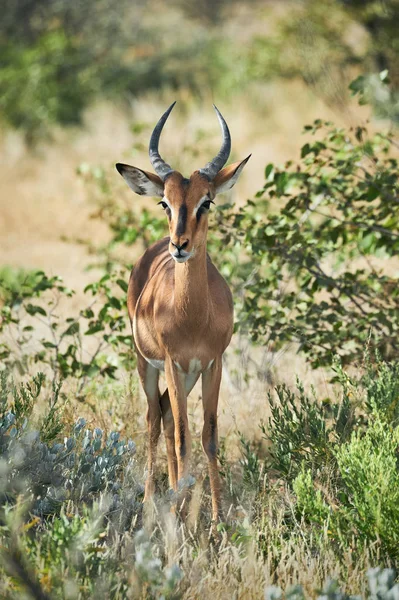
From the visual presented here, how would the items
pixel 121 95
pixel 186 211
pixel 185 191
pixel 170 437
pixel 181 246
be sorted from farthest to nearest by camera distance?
pixel 121 95, pixel 170 437, pixel 185 191, pixel 186 211, pixel 181 246

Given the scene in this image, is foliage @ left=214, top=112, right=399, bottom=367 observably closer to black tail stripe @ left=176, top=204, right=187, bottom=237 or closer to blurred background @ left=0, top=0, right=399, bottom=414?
black tail stripe @ left=176, top=204, right=187, bottom=237

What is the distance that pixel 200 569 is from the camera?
393 cm

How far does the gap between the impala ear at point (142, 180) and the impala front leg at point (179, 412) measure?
38.4 inches

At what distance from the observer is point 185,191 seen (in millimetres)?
4621

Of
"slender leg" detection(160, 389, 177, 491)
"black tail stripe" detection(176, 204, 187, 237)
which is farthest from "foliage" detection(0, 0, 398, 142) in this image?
"black tail stripe" detection(176, 204, 187, 237)

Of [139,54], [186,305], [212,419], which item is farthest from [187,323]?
[139,54]

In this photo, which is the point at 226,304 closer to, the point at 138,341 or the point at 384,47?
the point at 138,341

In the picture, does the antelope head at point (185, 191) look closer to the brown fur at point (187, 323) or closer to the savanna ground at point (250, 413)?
the brown fur at point (187, 323)

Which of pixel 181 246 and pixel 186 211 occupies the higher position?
pixel 186 211

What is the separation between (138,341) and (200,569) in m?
1.79

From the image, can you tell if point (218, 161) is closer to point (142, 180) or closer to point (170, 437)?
point (142, 180)

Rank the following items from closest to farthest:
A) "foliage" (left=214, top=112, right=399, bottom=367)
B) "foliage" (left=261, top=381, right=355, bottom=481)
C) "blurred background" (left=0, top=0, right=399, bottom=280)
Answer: "foliage" (left=261, top=381, right=355, bottom=481) < "foliage" (left=214, top=112, right=399, bottom=367) < "blurred background" (left=0, top=0, right=399, bottom=280)

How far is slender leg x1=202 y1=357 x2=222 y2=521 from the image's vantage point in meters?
4.92

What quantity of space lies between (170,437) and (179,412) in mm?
556
